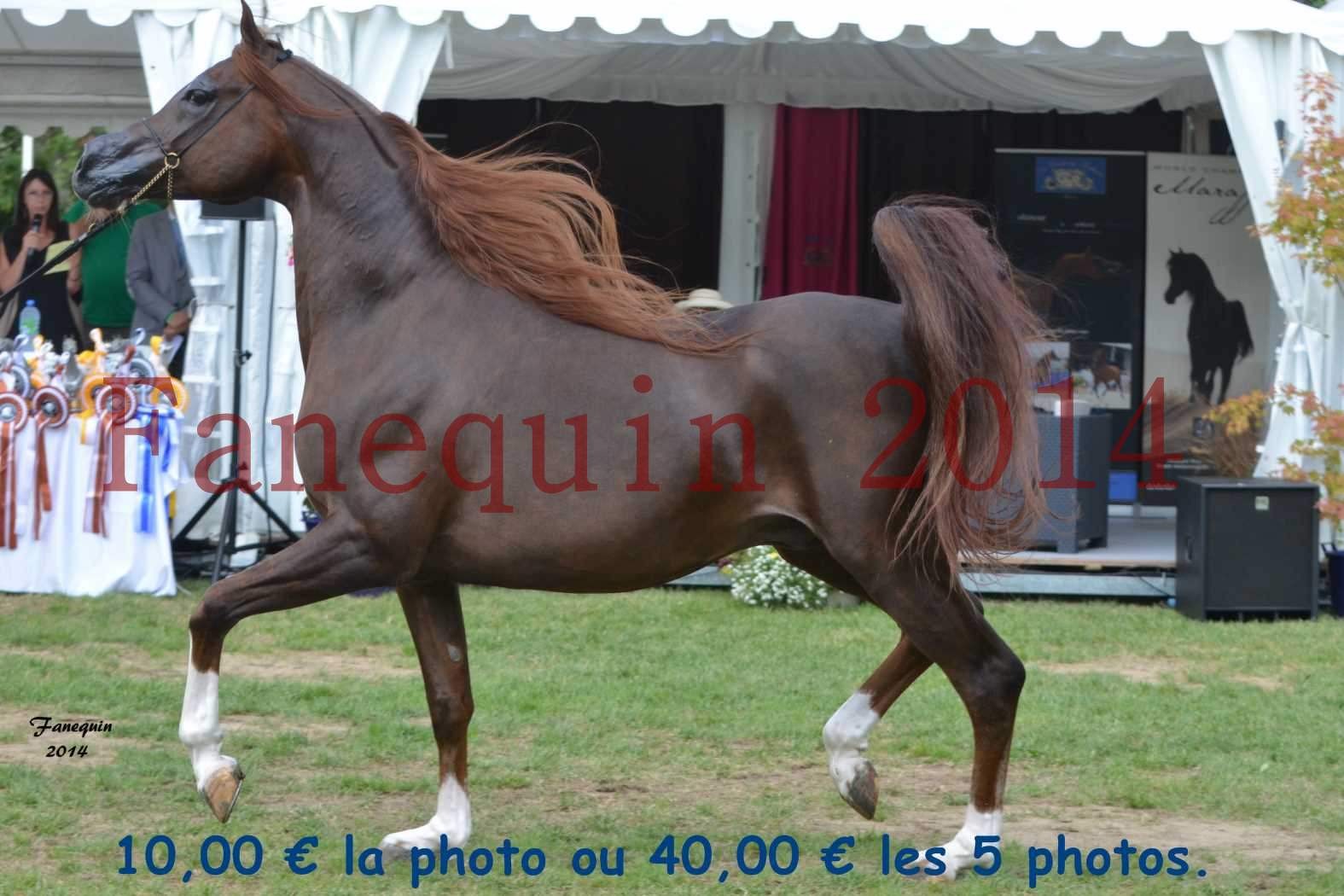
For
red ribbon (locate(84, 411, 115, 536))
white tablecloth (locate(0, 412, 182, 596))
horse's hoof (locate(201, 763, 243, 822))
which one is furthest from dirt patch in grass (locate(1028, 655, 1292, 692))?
red ribbon (locate(84, 411, 115, 536))

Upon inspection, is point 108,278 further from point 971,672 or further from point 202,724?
point 971,672

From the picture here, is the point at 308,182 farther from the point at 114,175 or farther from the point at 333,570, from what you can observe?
the point at 333,570

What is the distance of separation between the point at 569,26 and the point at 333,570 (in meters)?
5.34

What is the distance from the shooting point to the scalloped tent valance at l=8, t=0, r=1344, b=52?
28.5 ft

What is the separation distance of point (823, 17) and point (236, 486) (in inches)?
161

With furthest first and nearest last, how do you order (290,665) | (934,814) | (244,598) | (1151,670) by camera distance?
(1151,670), (290,665), (934,814), (244,598)

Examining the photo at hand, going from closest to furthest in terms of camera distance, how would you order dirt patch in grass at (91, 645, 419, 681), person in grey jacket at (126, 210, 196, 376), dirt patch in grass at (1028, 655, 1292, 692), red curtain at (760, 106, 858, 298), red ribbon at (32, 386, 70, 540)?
dirt patch in grass at (91, 645, 419, 681)
dirt patch in grass at (1028, 655, 1292, 692)
red ribbon at (32, 386, 70, 540)
person in grey jacket at (126, 210, 196, 376)
red curtain at (760, 106, 858, 298)

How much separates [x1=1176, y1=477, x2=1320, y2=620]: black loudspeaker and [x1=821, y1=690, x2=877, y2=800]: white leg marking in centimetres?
454

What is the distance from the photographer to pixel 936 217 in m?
4.27

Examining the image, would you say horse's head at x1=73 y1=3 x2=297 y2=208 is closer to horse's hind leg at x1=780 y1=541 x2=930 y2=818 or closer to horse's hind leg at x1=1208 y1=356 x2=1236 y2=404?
horse's hind leg at x1=780 y1=541 x2=930 y2=818

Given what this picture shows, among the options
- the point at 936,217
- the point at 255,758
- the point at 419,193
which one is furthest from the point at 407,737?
the point at 936,217

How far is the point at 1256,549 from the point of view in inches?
336

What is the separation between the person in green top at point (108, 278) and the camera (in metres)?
10.6

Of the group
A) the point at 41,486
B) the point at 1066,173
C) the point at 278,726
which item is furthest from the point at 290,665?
the point at 1066,173
